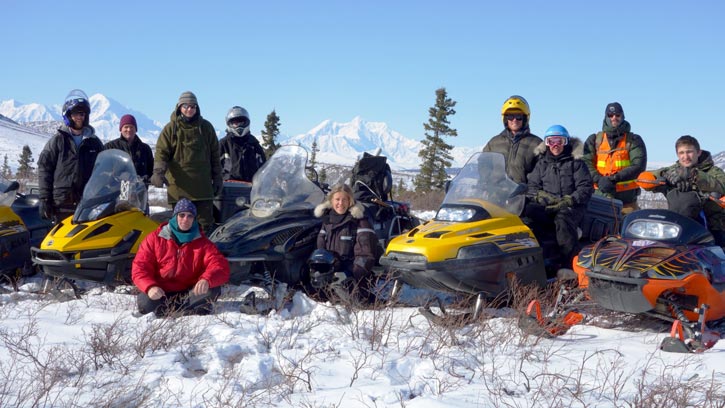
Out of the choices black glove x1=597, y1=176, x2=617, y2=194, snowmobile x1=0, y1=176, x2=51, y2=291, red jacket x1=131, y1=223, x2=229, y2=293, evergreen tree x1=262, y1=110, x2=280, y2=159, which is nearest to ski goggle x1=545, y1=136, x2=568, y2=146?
black glove x1=597, y1=176, x2=617, y2=194

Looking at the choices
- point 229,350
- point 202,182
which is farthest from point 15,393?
point 202,182

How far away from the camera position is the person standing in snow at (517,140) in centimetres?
731

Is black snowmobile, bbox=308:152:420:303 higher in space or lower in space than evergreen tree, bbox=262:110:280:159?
lower

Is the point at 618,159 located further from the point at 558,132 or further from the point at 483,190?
the point at 483,190

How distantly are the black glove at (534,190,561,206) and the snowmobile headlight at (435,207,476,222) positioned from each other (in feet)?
3.92

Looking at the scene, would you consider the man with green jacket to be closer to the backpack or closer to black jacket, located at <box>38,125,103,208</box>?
black jacket, located at <box>38,125,103,208</box>

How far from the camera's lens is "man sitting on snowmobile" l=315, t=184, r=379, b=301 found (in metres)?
6.11

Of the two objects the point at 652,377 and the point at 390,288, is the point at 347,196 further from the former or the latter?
the point at 652,377

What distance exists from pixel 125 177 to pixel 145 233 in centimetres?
69

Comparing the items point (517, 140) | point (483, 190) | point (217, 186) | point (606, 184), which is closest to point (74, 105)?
point (217, 186)

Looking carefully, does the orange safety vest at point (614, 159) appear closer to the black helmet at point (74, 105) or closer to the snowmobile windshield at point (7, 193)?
the black helmet at point (74, 105)

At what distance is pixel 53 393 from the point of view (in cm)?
360

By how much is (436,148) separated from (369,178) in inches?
1086

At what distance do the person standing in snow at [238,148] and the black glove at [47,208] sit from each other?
95.5 inches
